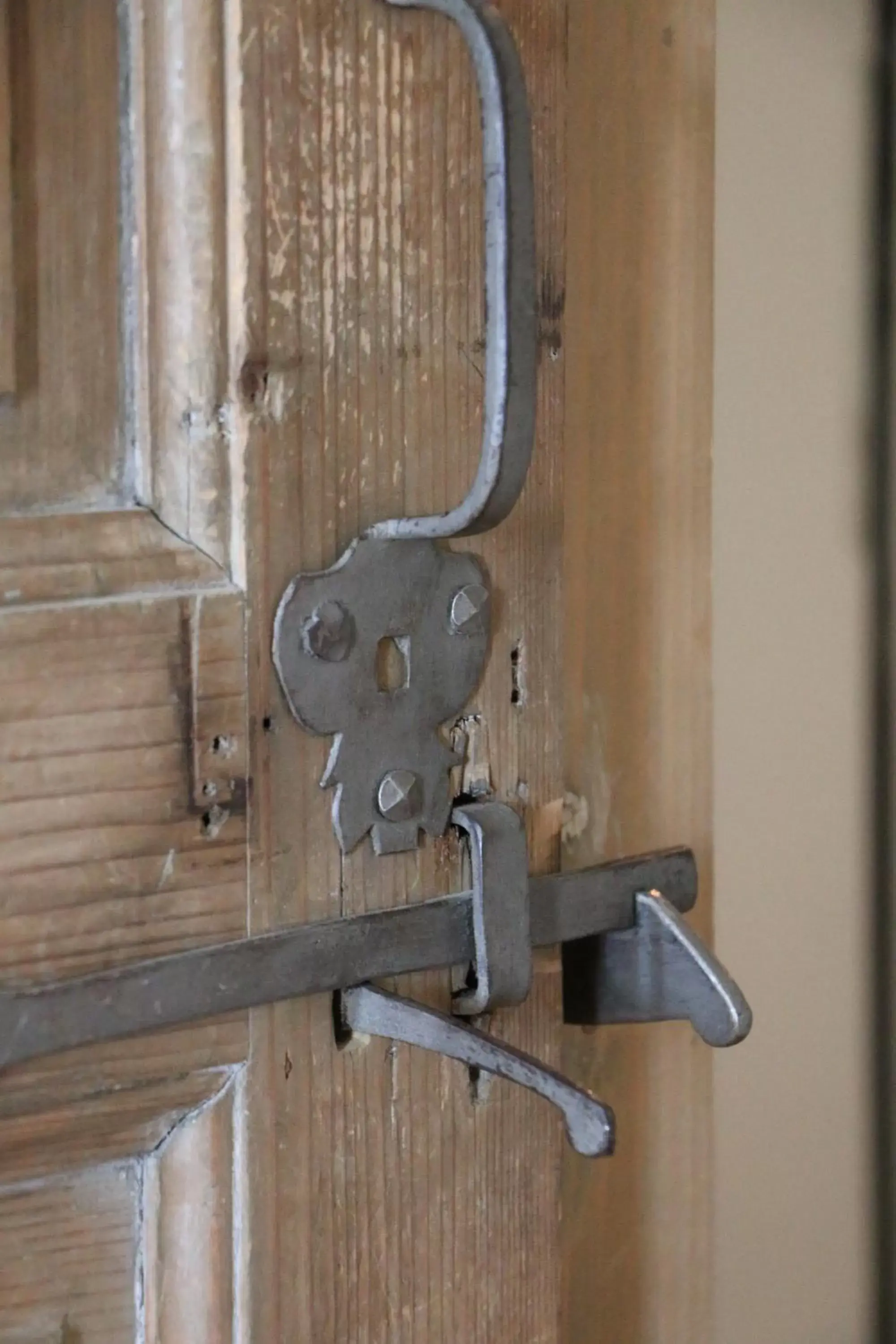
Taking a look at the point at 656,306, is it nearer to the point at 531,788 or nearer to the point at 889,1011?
the point at 531,788

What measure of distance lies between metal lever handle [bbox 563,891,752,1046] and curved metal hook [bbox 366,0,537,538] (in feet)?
0.61

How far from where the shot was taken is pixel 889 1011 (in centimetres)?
81

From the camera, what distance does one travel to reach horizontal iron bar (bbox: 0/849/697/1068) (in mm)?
382

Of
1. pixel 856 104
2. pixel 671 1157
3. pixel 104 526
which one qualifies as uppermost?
pixel 856 104

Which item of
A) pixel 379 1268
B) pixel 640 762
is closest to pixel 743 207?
pixel 640 762

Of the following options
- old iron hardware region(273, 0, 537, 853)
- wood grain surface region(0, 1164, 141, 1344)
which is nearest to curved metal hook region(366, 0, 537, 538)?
old iron hardware region(273, 0, 537, 853)

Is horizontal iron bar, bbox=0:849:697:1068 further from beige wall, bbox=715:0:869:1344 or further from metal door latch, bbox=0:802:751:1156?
beige wall, bbox=715:0:869:1344

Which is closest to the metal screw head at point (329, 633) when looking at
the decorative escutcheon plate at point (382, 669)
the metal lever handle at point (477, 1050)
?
the decorative escutcheon plate at point (382, 669)

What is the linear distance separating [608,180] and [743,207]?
0.15 metres

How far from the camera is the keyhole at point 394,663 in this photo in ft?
1.47

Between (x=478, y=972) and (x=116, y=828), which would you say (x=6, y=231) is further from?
(x=478, y=972)

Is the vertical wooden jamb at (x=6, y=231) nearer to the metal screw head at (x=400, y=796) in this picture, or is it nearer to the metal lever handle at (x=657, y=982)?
the metal screw head at (x=400, y=796)

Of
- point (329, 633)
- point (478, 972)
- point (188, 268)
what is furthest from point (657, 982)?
point (188, 268)

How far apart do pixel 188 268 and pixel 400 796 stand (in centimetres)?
18
